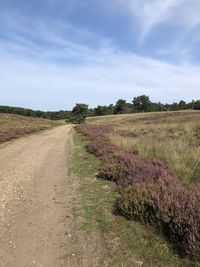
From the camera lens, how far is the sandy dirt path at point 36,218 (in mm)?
4957

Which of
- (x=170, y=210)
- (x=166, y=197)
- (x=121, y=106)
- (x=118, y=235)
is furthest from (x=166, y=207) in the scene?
(x=121, y=106)

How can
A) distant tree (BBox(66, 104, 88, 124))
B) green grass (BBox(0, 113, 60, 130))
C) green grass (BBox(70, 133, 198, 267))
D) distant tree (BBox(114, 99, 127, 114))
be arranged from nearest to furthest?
green grass (BBox(70, 133, 198, 267))
green grass (BBox(0, 113, 60, 130))
distant tree (BBox(66, 104, 88, 124))
distant tree (BBox(114, 99, 127, 114))

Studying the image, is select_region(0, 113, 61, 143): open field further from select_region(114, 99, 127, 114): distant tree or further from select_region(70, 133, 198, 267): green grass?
select_region(114, 99, 127, 114): distant tree

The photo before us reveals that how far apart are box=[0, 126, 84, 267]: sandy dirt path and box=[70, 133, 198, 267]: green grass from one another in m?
0.38

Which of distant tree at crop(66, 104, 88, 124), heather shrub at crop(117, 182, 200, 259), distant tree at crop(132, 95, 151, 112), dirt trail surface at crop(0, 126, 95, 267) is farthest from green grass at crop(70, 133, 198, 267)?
distant tree at crop(132, 95, 151, 112)

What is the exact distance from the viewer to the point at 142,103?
149 meters

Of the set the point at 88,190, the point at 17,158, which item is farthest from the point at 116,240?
the point at 17,158

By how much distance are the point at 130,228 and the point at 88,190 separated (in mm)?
3138

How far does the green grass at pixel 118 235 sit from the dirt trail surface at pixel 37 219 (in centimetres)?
37

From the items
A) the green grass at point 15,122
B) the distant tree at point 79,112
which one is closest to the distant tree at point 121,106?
the distant tree at point 79,112

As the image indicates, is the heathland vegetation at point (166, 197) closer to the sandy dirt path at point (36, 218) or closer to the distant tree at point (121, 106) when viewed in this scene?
the sandy dirt path at point (36, 218)

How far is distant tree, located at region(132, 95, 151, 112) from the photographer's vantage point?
148 m

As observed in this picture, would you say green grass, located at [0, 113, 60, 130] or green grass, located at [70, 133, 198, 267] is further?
green grass, located at [0, 113, 60, 130]

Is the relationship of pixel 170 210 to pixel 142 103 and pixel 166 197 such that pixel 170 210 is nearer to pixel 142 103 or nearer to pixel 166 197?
pixel 166 197
